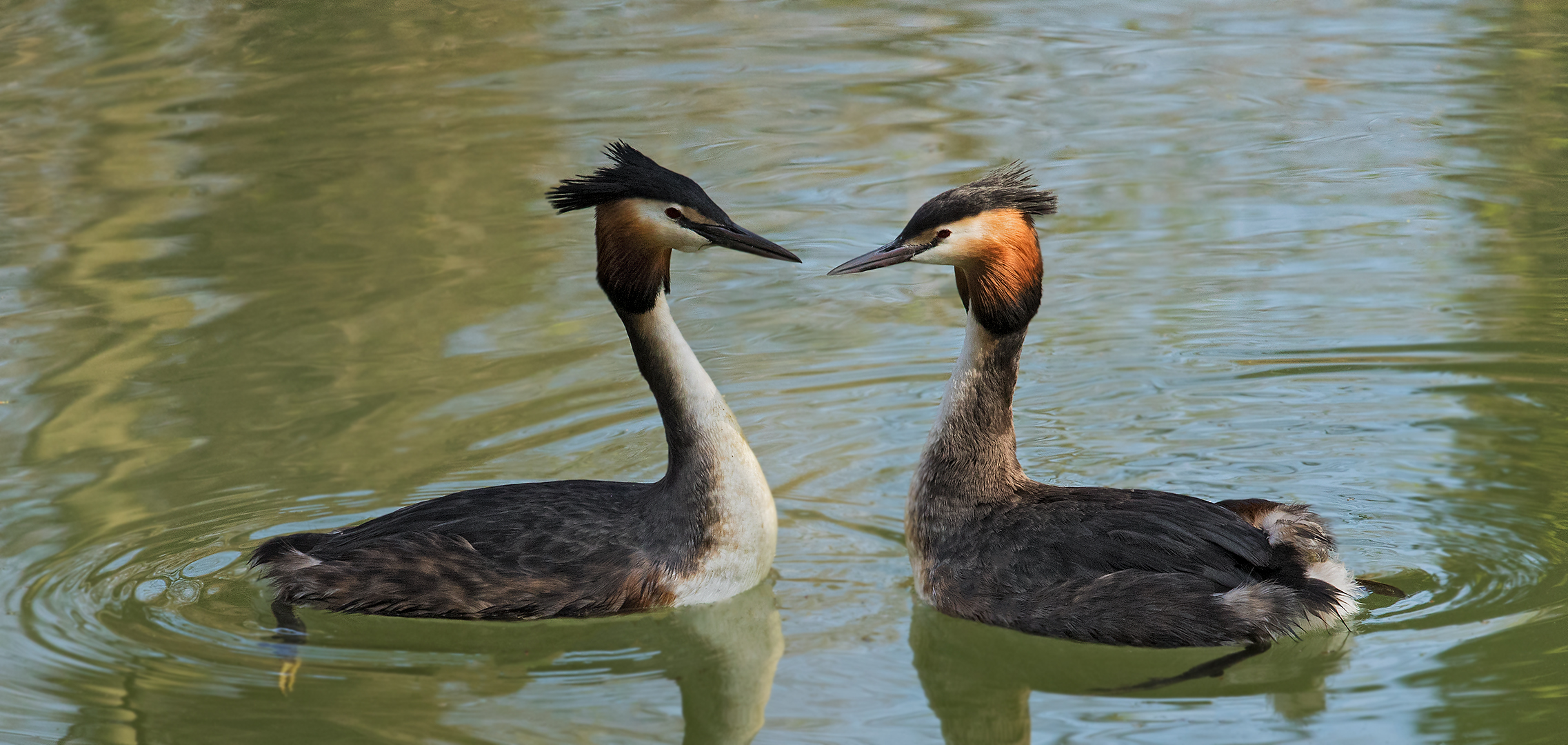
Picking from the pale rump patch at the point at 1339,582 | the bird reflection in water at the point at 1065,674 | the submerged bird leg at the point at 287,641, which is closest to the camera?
the bird reflection in water at the point at 1065,674

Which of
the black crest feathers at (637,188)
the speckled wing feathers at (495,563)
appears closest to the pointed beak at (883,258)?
the black crest feathers at (637,188)

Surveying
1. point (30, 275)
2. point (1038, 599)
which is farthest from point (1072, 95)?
point (1038, 599)

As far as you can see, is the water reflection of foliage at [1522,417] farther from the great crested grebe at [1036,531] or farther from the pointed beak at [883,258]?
the pointed beak at [883,258]

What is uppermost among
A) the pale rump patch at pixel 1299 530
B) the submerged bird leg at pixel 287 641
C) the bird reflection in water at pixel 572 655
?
the pale rump patch at pixel 1299 530

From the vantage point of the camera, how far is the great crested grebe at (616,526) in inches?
231

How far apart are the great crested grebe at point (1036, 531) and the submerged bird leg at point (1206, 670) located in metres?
0.02

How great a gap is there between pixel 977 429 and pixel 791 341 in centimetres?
265

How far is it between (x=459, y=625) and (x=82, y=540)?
1.72 meters

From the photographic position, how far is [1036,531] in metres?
5.70

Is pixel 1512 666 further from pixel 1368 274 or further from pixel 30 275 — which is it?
pixel 30 275

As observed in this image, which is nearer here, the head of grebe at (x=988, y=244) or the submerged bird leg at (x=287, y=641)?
the submerged bird leg at (x=287, y=641)

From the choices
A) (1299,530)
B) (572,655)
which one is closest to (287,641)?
(572,655)

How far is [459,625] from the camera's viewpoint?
5.93 m

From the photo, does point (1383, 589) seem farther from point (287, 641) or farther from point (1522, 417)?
point (287, 641)
